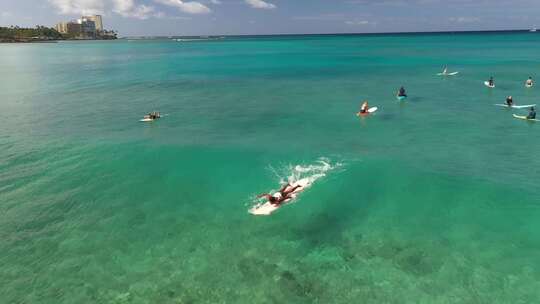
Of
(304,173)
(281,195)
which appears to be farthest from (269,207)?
(304,173)

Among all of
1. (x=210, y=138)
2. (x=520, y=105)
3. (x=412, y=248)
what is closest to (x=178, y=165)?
(x=210, y=138)

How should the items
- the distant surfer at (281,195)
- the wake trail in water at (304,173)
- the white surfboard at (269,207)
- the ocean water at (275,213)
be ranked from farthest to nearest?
the wake trail in water at (304,173)
the distant surfer at (281,195)
the white surfboard at (269,207)
the ocean water at (275,213)

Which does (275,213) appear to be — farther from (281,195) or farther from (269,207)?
(281,195)

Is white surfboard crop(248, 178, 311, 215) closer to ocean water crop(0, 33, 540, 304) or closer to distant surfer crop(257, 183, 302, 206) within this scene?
distant surfer crop(257, 183, 302, 206)

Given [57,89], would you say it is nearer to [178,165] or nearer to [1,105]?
[1,105]

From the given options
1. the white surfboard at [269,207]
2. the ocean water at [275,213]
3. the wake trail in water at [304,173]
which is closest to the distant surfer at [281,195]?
the white surfboard at [269,207]

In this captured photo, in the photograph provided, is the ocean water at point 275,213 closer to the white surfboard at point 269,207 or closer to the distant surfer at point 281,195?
the white surfboard at point 269,207

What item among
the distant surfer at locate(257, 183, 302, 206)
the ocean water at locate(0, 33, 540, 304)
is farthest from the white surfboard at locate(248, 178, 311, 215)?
the ocean water at locate(0, 33, 540, 304)
